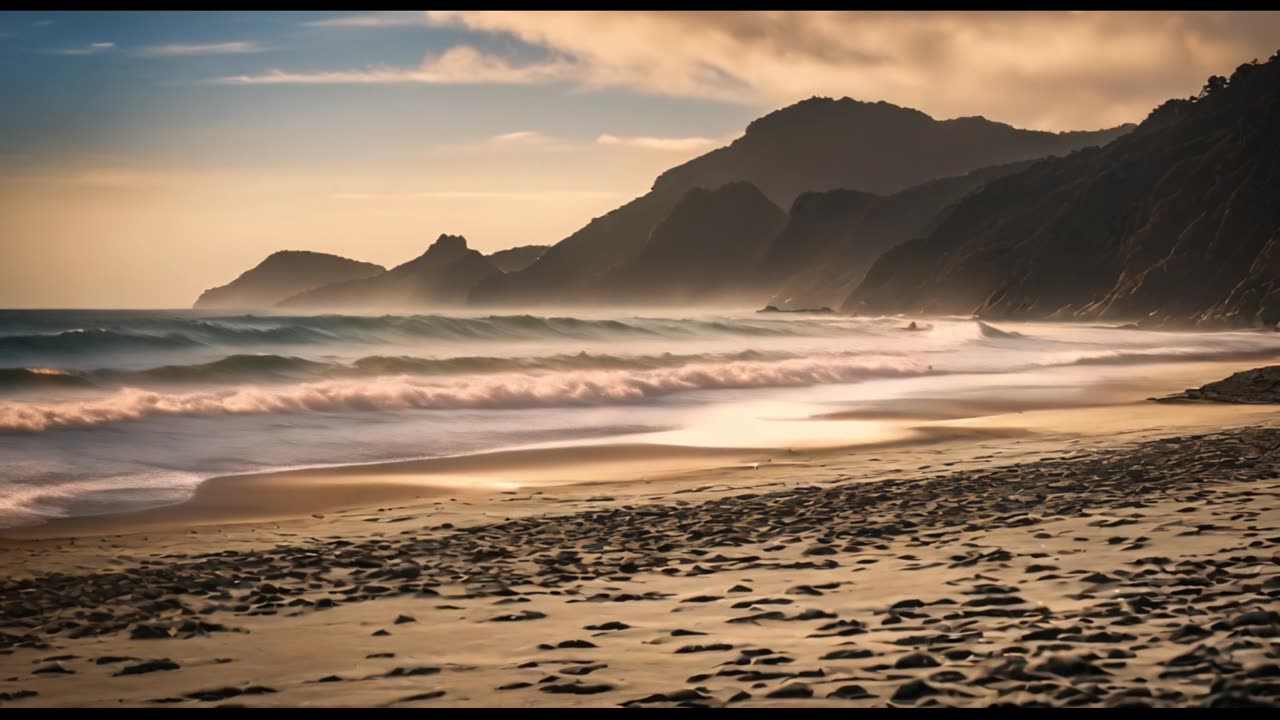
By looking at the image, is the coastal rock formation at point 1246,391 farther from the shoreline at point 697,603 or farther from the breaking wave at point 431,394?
the shoreline at point 697,603

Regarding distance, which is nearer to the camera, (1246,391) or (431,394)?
(1246,391)

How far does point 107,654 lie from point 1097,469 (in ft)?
34.7

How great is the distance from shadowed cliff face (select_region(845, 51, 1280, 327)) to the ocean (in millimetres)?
48387

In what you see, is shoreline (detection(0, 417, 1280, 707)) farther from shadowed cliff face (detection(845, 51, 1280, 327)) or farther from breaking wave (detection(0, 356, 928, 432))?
shadowed cliff face (detection(845, 51, 1280, 327))

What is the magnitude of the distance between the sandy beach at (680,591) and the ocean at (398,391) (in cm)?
276

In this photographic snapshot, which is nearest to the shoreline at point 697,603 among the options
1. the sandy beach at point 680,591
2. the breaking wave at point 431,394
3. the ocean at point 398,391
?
the sandy beach at point 680,591

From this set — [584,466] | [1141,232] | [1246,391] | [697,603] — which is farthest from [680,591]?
[1141,232]

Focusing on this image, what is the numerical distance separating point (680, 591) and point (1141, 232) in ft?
372

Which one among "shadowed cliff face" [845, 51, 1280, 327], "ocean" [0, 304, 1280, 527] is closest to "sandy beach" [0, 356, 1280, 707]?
"ocean" [0, 304, 1280, 527]

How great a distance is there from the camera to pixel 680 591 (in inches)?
305

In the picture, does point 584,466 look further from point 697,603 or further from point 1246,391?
point 1246,391

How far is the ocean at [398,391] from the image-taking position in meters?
16.2

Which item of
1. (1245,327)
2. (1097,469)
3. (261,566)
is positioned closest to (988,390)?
(1097,469)

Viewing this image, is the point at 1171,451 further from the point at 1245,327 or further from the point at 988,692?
the point at 1245,327
